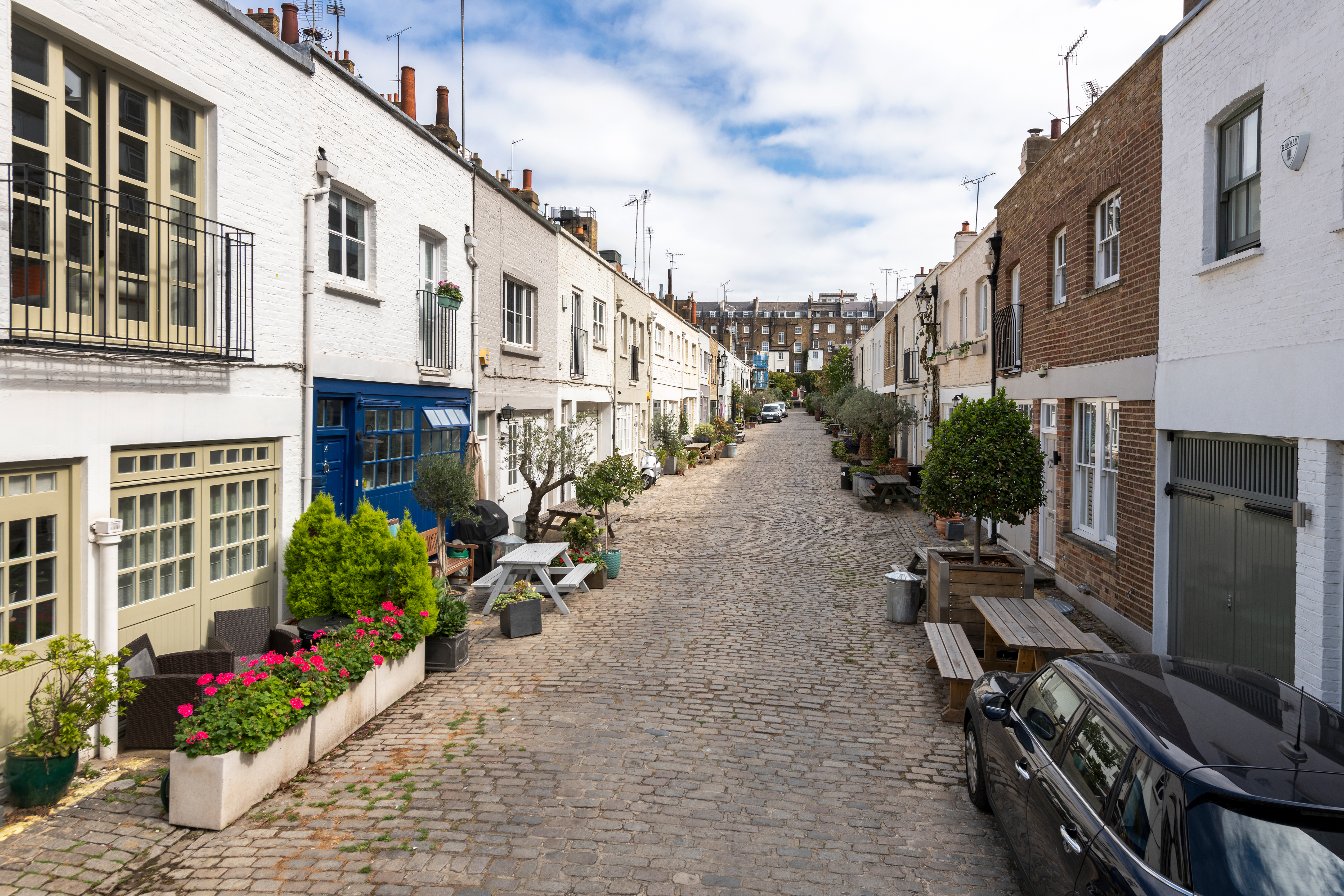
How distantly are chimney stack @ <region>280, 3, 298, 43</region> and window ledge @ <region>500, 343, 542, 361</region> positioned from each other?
652 centimetres

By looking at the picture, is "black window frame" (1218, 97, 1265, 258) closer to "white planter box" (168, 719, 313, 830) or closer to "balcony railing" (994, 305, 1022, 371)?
"balcony railing" (994, 305, 1022, 371)

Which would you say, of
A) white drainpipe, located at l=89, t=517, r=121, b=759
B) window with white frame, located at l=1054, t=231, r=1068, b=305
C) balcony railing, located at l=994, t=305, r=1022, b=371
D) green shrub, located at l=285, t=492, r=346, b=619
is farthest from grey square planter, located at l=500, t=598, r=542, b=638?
balcony railing, located at l=994, t=305, r=1022, b=371

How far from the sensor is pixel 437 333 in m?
12.6

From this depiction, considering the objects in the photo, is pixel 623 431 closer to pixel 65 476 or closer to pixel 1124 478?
pixel 1124 478

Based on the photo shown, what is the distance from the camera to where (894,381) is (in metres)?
31.0

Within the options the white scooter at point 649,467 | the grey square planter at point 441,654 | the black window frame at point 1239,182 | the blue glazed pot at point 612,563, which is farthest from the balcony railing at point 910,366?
the grey square planter at point 441,654

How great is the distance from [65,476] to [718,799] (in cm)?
530

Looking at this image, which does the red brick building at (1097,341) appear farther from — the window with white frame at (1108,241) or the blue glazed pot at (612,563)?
the blue glazed pot at (612,563)

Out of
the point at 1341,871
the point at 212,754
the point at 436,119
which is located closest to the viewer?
the point at 1341,871

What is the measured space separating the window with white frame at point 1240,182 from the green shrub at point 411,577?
830 centimetres

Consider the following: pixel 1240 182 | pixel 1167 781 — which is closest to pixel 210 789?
pixel 1167 781

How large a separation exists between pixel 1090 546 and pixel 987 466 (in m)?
2.00

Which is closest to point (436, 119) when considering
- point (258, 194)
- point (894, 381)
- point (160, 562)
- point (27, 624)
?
point (258, 194)

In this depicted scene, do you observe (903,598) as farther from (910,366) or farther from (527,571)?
(910,366)
